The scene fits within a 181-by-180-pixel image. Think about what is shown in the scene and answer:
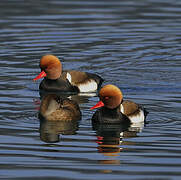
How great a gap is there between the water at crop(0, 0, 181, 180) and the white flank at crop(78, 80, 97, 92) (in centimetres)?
62

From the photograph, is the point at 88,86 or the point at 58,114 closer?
A: the point at 58,114

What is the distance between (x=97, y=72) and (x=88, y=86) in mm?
1613

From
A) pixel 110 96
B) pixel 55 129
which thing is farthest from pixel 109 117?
pixel 55 129

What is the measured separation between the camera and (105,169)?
10.1 meters

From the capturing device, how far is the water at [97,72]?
10344 mm

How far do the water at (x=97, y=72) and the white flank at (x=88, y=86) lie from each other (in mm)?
618

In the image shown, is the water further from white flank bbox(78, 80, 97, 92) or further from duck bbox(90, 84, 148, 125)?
white flank bbox(78, 80, 97, 92)

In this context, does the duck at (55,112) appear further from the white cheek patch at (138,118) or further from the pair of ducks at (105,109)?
the white cheek patch at (138,118)

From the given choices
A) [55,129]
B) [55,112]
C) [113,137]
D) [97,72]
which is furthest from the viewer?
[97,72]

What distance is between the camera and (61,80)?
17.4 m

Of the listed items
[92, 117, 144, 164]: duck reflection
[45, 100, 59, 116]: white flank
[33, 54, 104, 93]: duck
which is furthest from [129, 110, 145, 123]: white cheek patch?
[33, 54, 104, 93]: duck

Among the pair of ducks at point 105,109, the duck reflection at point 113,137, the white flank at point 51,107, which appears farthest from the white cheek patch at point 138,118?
the white flank at point 51,107

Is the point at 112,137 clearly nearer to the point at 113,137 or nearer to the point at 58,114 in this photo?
the point at 113,137

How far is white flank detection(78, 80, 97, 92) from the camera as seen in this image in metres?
17.2
